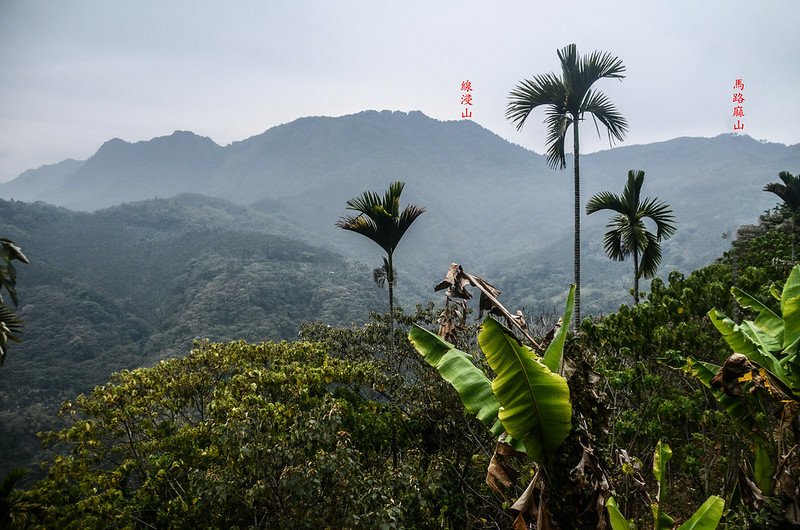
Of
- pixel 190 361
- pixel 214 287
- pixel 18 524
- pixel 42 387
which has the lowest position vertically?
pixel 42 387

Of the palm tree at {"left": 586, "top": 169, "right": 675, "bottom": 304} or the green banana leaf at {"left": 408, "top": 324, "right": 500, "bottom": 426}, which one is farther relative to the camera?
the palm tree at {"left": 586, "top": 169, "right": 675, "bottom": 304}

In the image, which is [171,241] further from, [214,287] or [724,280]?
[724,280]

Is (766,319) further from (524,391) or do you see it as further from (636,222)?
(636,222)

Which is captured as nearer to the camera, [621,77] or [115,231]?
[621,77]

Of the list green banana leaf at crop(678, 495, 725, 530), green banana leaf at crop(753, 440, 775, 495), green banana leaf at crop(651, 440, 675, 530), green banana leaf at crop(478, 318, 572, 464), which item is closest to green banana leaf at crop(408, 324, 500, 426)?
green banana leaf at crop(478, 318, 572, 464)

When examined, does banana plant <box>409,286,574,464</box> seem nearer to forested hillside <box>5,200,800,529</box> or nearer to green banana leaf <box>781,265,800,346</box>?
forested hillside <box>5,200,800,529</box>

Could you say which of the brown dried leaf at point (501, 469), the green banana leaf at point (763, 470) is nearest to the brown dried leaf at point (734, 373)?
the green banana leaf at point (763, 470)

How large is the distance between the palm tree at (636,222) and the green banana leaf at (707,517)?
6.55m

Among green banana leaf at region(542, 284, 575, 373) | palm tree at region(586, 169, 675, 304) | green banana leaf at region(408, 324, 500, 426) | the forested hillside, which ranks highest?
palm tree at region(586, 169, 675, 304)

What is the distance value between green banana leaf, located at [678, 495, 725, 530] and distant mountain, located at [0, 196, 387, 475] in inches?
1641

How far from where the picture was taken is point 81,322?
2640 inches

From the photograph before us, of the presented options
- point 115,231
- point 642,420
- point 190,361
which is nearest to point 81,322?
point 115,231

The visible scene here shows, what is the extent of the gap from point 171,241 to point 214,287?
1501 inches

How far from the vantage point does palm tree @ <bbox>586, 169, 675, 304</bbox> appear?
973cm
